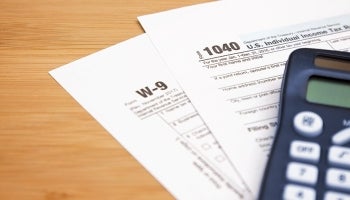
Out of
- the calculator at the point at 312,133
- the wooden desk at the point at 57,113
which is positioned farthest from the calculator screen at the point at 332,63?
the wooden desk at the point at 57,113

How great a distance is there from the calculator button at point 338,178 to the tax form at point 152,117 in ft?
0.15

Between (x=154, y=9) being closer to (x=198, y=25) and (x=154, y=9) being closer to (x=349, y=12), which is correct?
(x=198, y=25)

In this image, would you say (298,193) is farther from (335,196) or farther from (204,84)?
(204,84)

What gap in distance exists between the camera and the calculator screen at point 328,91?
1.04 feet

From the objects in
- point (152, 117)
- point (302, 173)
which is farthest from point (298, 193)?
point (152, 117)

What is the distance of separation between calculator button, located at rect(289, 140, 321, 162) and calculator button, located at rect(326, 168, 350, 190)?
0.01 metres

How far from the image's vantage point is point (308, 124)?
0.30 m

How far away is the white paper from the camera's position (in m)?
0.33

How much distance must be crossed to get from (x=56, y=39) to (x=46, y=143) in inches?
4.9

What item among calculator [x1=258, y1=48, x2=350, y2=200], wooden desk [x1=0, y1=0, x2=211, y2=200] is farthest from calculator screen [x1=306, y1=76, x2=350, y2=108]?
wooden desk [x1=0, y1=0, x2=211, y2=200]

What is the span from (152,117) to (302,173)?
111 millimetres

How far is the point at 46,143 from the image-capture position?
33 cm

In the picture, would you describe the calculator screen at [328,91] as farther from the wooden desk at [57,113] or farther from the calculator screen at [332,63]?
the wooden desk at [57,113]

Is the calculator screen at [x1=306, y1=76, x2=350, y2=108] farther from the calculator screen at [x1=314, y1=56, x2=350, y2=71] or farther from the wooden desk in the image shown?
the wooden desk
